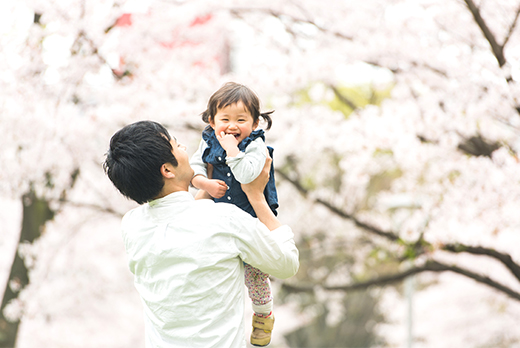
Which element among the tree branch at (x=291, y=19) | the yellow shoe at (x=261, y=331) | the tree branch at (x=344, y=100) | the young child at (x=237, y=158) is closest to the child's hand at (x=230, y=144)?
the young child at (x=237, y=158)

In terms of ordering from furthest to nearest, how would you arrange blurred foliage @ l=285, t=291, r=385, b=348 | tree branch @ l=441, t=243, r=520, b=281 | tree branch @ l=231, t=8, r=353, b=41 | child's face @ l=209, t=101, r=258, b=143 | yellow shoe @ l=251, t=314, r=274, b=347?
blurred foliage @ l=285, t=291, r=385, b=348
tree branch @ l=231, t=8, r=353, b=41
tree branch @ l=441, t=243, r=520, b=281
yellow shoe @ l=251, t=314, r=274, b=347
child's face @ l=209, t=101, r=258, b=143

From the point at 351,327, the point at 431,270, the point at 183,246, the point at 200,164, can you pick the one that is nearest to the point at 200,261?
the point at 183,246

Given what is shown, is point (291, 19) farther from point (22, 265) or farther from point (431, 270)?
point (22, 265)

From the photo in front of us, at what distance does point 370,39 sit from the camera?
5.08 metres

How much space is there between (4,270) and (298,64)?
227 inches

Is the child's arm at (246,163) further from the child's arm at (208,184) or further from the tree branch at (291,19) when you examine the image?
the tree branch at (291,19)

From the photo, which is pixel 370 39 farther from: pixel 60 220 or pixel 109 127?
pixel 60 220

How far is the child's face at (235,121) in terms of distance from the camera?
1708mm

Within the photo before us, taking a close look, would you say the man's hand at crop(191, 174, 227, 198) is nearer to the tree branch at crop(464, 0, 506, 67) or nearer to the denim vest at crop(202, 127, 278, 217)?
the denim vest at crop(202, 127, 278, 217)

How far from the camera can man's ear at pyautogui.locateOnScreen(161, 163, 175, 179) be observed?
60.7 inches

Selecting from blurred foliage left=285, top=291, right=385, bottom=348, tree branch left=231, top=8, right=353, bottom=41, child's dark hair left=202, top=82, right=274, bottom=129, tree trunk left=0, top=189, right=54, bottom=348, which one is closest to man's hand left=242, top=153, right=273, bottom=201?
child's dark hair left=202, top=82, right=274, bottom=129

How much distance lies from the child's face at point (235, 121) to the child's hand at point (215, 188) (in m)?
0.16

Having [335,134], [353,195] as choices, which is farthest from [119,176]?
[353,195]

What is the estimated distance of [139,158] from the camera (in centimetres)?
149
